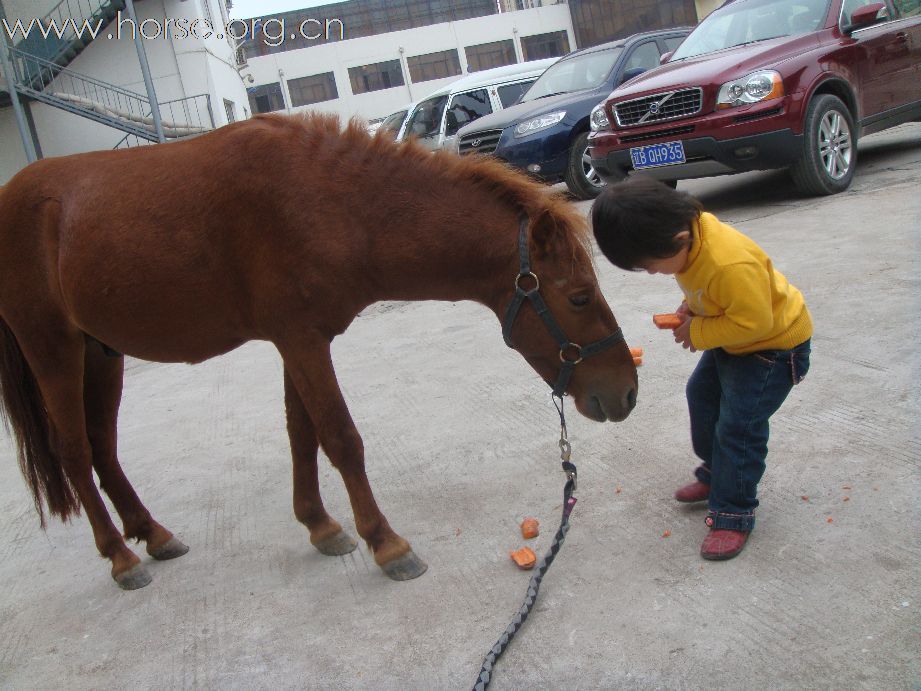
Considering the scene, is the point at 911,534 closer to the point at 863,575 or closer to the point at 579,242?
the point at 863,575

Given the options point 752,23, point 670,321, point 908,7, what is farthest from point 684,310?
point 908,7

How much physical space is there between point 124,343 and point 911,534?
9.35 feet

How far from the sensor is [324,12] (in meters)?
45.2

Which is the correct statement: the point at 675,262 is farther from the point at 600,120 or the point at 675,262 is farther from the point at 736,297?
the point at 600,120

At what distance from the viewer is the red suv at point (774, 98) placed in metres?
7.00

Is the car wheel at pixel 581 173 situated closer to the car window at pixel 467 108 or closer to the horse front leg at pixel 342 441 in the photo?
the car window at pixel 467 108

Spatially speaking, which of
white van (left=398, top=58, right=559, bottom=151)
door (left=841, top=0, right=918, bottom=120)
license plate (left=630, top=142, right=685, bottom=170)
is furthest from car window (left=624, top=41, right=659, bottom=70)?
license plate (left=630, top=142, right=685, bottom=170)

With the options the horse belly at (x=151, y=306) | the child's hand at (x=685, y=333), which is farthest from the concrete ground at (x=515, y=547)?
the horse belly at (x=151, y=306)

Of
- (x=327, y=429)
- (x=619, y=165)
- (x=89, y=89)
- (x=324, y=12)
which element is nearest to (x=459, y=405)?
(x=327, y=429)

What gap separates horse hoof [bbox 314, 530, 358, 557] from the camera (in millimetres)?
3209

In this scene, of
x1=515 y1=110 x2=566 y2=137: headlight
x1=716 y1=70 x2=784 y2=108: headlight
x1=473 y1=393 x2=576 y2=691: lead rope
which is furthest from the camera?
x1=515 y1=110 x2=566 y2=137: headlight

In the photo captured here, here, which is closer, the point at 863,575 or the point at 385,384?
the point at 863,575

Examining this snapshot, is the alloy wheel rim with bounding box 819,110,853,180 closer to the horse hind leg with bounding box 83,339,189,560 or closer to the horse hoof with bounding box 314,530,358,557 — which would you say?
the horse hoof with bounding box 314,530,358,557

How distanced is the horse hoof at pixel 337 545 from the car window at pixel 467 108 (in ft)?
37.9
